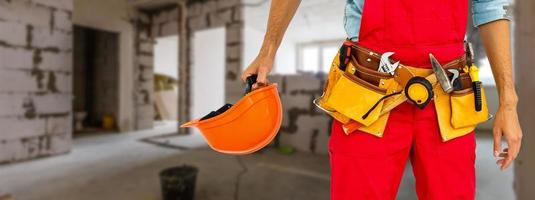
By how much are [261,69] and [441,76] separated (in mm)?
403

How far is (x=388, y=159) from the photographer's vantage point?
0.67 metres

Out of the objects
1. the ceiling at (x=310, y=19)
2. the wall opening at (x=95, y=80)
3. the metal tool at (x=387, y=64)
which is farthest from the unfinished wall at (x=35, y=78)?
the metal tool at (x=387, y=64)

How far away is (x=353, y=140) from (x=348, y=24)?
0.29 meters

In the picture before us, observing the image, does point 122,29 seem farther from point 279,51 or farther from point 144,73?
point 279,51

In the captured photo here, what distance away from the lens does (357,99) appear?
2.25 feet

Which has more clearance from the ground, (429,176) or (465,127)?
(465,127)

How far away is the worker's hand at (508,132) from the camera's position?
2.26ft

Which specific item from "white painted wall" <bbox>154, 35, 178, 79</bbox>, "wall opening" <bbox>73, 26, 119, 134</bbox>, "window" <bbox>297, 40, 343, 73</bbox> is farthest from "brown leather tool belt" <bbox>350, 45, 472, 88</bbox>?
"window" <bbox>297, 40, 343, 73</bbox>

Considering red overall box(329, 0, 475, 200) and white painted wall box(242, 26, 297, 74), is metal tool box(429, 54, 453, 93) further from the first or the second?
white painted wall box(242, 26, 297, 74)

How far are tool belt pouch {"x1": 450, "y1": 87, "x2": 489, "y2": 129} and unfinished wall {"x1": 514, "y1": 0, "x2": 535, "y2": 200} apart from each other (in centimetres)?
107

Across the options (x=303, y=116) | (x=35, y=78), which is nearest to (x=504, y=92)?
(x=303, y=116)

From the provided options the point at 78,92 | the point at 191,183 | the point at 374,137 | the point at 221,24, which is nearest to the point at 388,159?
the point at 374,137

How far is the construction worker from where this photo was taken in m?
0.67

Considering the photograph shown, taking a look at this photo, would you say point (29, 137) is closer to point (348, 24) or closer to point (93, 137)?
point (93, 137)
